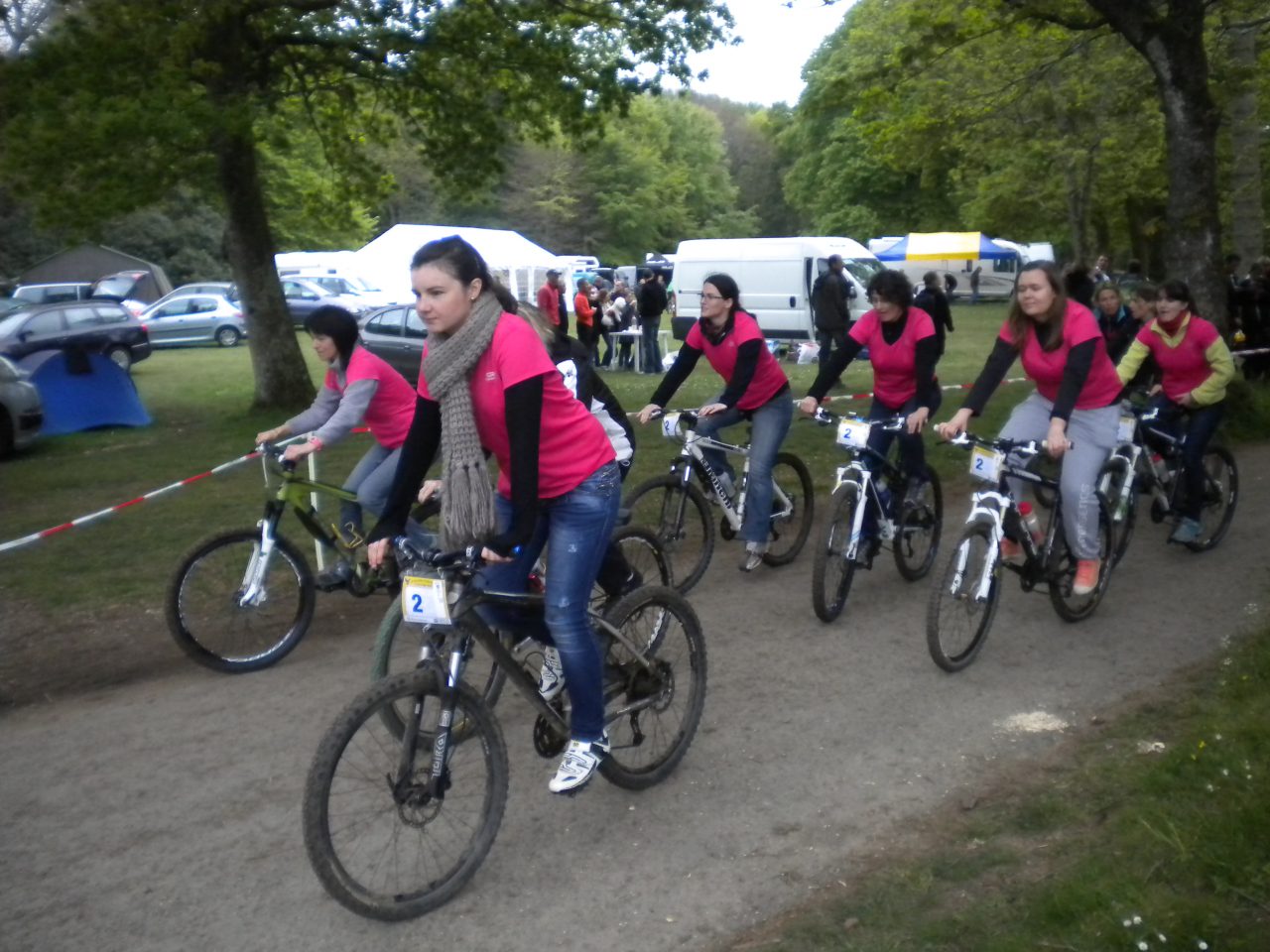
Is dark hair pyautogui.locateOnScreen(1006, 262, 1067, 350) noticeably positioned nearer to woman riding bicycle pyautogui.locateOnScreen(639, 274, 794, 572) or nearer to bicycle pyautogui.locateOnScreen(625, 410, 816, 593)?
woman riding bicycle pyautogui.locateOnScreen(639, 274, 794, 572)

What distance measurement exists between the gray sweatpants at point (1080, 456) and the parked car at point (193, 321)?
115ft

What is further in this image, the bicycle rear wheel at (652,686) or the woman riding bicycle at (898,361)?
the woman riding bicycle at (898,361)

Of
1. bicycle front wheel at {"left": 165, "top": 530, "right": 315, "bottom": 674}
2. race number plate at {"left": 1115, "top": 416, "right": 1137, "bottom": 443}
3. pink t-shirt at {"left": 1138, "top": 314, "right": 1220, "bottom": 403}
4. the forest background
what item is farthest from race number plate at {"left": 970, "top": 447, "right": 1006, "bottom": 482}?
the forest background

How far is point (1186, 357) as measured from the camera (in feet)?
30.2

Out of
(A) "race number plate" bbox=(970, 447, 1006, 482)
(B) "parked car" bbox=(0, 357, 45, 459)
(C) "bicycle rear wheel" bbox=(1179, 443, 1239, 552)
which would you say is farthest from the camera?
(B) "parked car" bbox=(0, 357, 45, 459)

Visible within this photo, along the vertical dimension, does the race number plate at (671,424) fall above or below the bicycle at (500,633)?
above

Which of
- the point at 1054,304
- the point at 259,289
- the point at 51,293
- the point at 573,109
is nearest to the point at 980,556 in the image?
the point at 1054,304

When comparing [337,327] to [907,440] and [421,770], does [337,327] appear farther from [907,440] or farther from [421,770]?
[421,770]

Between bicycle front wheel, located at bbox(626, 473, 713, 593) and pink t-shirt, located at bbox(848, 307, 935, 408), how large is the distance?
50.3 inches

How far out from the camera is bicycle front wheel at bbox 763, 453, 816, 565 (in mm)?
8883

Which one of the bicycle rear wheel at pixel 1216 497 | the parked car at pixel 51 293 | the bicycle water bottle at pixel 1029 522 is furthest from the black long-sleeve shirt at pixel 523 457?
the parked car at pixel 51 293

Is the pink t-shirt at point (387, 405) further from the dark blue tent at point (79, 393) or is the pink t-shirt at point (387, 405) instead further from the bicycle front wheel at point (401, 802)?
the dark blue tent at point (79, 393)

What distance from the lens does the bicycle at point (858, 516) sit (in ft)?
24.8

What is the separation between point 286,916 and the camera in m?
4.46
